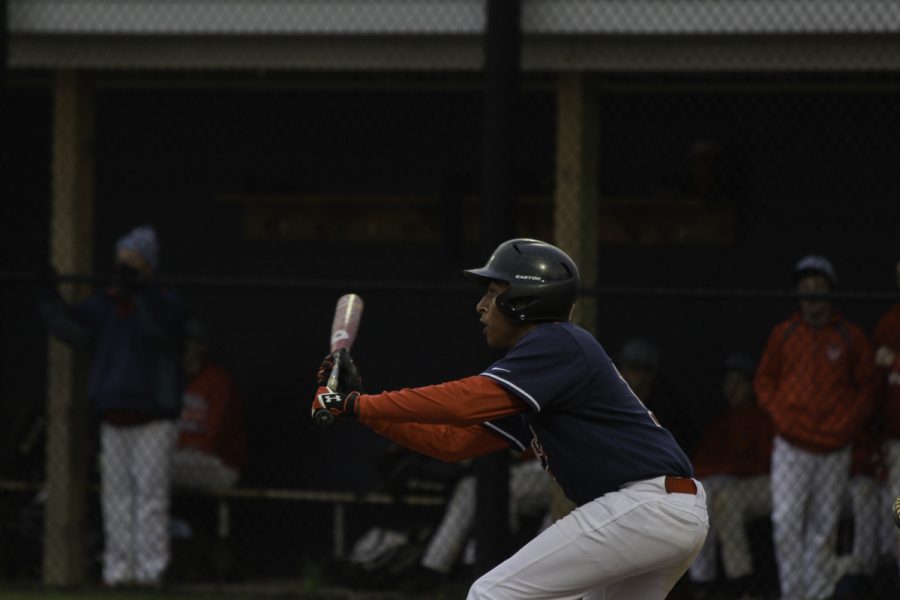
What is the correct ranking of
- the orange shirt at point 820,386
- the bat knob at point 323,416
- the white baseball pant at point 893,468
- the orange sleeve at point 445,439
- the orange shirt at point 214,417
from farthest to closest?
the orange shirt at point 214,417, the orange shirt at point 820,386, the white baseball pant at point 893,468, the orange sleeve at point 445,439, the bat knob at point 323,416

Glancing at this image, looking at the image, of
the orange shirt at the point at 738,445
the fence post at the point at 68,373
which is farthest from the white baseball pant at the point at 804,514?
the fence post at the point at 68,373

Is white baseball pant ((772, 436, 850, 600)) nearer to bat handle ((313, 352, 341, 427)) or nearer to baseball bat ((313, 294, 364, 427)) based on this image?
baseball bat ((313, 294, 364, 427))

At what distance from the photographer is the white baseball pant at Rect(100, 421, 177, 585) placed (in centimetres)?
804

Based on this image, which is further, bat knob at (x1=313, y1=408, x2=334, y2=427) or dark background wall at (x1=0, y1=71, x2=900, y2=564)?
dark background wall at (x1=0, y1=71, x2=900, y2=564)

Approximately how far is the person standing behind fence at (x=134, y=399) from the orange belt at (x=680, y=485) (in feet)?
12.9

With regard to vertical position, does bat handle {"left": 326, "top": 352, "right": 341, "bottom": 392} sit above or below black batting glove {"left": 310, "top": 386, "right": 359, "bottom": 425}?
above

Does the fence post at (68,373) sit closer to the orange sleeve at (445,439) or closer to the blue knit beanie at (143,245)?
the blue knit beanie at (143,245)

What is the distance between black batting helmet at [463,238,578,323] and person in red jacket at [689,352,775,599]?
3353mm

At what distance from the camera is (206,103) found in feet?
32.5

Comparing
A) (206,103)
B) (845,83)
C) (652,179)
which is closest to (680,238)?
(652,179)

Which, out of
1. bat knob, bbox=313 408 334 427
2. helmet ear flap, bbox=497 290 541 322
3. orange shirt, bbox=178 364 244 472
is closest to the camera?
bat knob, bbox=313 408 334 427

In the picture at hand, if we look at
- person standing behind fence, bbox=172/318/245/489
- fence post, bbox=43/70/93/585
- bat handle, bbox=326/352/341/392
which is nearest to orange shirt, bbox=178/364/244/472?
person standing behind fence, bbox=172/318/245/489

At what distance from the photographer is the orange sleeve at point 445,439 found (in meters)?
4.91

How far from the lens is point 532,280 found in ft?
15.5
